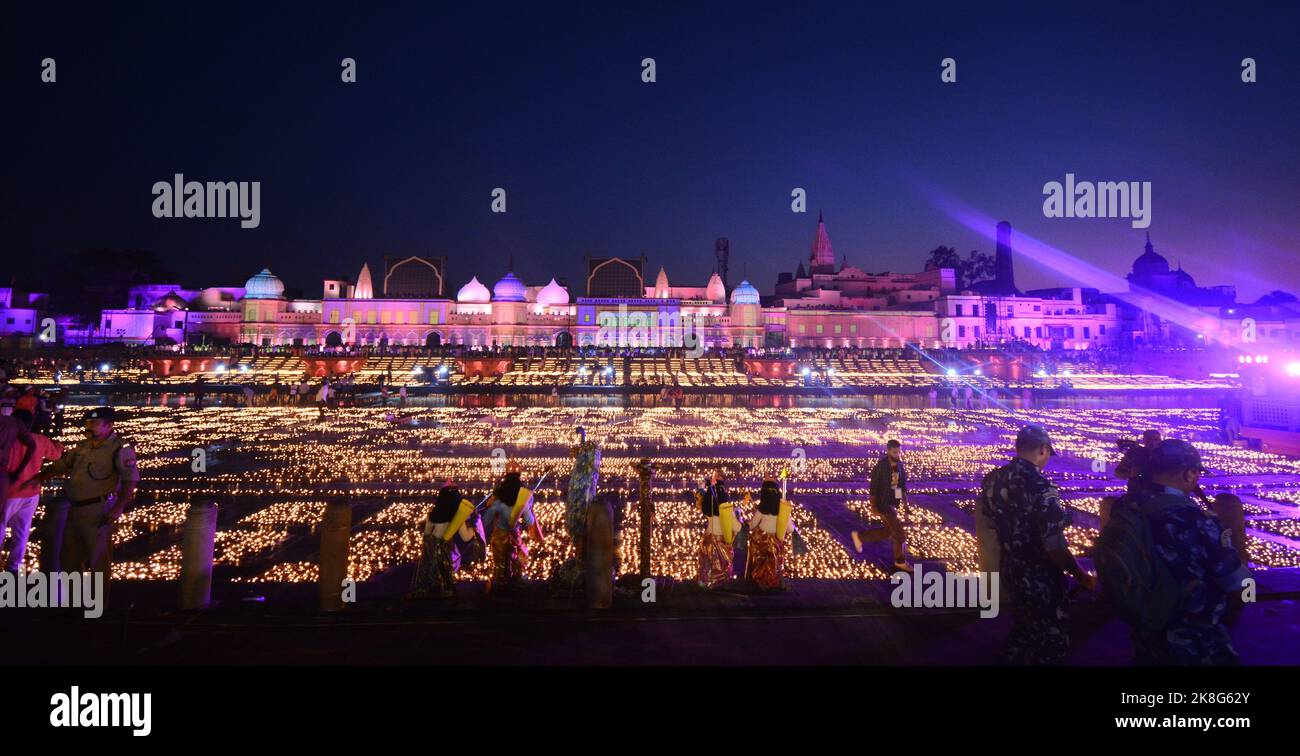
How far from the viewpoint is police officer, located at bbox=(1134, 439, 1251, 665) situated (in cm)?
303

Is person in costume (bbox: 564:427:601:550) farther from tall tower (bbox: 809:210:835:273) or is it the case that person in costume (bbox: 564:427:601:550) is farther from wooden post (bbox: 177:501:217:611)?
tall tower (bbox: 809:210:835:273)

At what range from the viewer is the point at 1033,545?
3.98 m

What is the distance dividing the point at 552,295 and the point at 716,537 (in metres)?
72.5

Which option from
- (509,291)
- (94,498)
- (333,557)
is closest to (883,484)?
(333,557)

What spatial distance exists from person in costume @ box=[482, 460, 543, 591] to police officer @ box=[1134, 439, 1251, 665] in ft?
16.3

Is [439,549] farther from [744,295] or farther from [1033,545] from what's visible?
[744,295]

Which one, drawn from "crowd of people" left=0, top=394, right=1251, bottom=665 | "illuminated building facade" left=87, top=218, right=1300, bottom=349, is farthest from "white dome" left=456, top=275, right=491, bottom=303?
"crowd of people" left=0, top=394, right=1251, bottom=665

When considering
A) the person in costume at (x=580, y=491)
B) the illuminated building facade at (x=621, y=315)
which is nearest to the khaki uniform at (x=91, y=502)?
the person in costume at (x=580, y=491)

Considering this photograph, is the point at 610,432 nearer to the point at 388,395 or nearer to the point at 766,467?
the point at 766,467
